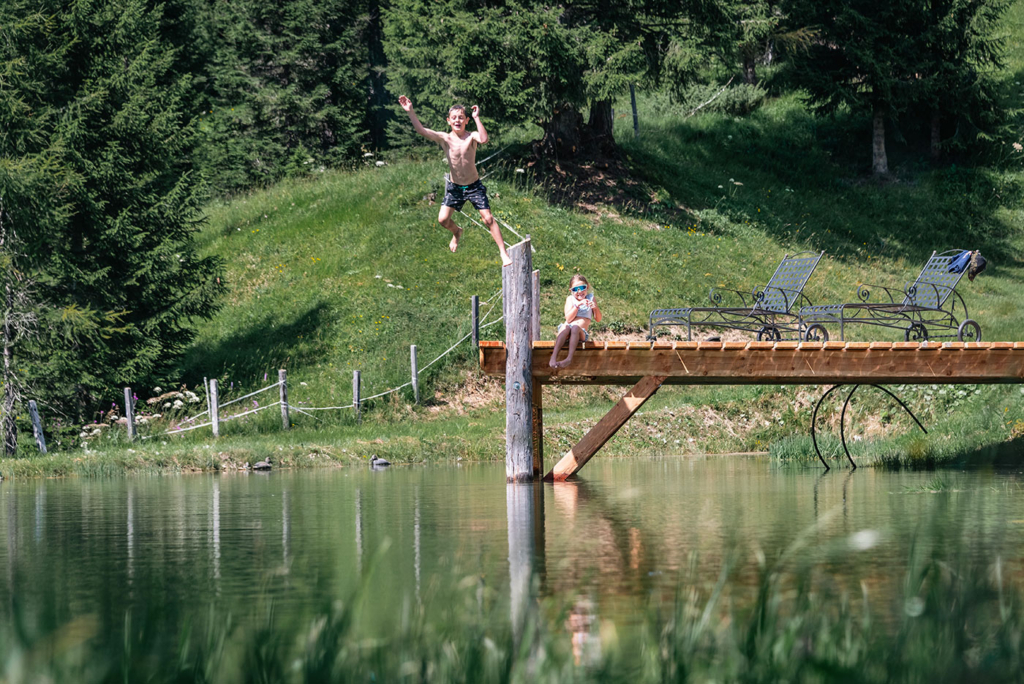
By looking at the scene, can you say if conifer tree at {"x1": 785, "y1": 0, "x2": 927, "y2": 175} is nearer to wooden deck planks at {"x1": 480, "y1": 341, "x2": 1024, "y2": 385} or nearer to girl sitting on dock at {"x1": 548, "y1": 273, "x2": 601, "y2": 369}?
wooden deck planks at {"x1": 480, "y1": 341, "x2": 1024, "y2": 385}

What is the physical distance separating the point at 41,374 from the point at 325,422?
5720mm

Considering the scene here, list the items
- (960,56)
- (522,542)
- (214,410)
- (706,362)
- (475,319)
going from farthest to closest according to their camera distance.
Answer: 1. (960,56)
2. (475,319)
3. (214,410)
4. (706,362)
5. (522,542)

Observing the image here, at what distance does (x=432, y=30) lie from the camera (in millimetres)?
32344

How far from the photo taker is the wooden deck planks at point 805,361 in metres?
15.0

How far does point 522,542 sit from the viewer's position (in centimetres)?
962

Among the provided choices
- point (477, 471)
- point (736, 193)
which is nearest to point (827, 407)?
point (477, 471)

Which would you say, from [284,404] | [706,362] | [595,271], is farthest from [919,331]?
[595,271]

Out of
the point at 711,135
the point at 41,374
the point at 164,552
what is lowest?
the point at 164,552

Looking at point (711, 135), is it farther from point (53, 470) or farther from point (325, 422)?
point (53, 470)

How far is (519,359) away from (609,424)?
58.4 inches

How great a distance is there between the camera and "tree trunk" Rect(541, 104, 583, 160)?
3588 centimetres

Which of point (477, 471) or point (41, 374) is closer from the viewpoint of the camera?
point (477, 471)

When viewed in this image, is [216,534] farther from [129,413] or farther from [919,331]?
[129,413]

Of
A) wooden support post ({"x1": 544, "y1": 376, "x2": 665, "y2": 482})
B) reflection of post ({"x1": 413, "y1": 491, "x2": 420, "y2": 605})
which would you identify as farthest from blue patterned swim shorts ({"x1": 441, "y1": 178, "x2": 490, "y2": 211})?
reflection of post ({"x1": 413, "y1": 491, "x2": 420, "y2": 605})
